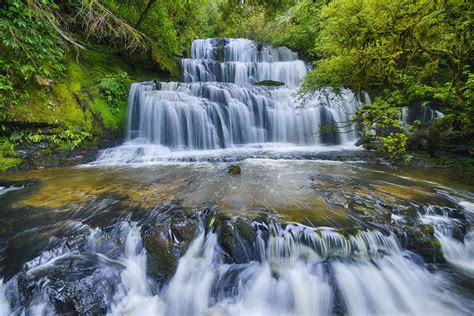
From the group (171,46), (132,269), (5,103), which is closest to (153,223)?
(132,269)

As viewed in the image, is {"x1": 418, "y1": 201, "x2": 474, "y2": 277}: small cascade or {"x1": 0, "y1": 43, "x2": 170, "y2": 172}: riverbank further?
{"x1": 0, "y1": 43, "x2": 170, "y2": 172}: riverbank

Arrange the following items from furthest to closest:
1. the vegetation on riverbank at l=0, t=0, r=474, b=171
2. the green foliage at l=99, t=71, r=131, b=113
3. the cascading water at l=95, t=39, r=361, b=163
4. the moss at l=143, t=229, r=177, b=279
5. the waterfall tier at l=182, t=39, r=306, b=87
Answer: the waterfall tier at l=182, t=39, r=306, b=87, the cascading water at l=95, t=39, r=361, b=163, the green foliage at l=99, t=71, r=131, b=113, the vegetation on riverbank at l=0, t=0, r=474, b=171, the moss at l=143, t=229, r=177, b=279

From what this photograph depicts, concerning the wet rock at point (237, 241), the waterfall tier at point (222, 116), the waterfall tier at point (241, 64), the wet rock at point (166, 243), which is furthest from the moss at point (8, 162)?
the waterfall tier at point (241, 64)

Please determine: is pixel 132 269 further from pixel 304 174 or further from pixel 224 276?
pixel 304 174

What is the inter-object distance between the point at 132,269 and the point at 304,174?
142 inches

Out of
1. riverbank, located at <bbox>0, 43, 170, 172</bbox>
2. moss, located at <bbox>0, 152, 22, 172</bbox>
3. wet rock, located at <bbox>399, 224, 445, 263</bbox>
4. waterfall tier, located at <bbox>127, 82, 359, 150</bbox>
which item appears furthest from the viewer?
waterfall tier, located at <bbox>127, 82, 359, 150</bbox>

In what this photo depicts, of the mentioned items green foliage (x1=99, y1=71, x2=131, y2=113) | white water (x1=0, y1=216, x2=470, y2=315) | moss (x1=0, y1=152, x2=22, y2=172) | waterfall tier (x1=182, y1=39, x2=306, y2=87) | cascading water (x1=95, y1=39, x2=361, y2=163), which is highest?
waterfall tier (x1=182, y1=39, x2=306, y2=87)

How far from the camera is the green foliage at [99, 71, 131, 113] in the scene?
8.00 metres

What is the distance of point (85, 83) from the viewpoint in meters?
7.77

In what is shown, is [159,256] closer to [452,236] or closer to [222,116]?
[452,236]

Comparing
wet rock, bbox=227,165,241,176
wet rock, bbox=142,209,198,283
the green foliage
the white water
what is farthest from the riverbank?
wet rock, bbox=142,209,198,283

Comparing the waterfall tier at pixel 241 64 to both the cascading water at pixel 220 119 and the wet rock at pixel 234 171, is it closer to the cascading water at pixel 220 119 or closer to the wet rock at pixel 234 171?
the cascading water at pixel 220 119

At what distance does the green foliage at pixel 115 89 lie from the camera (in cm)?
800

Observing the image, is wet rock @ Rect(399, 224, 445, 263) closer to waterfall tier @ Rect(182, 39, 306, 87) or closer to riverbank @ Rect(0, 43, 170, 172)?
riverbank @ Rect(0, 43, 170, 172)
